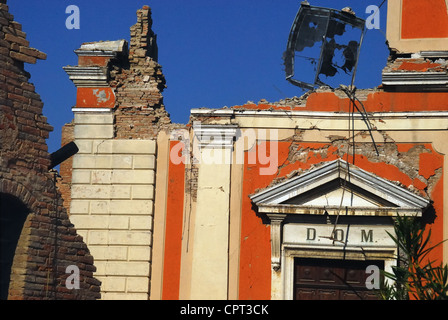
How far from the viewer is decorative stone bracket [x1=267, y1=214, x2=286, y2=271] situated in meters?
14.2

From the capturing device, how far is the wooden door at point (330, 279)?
14133 millimetres

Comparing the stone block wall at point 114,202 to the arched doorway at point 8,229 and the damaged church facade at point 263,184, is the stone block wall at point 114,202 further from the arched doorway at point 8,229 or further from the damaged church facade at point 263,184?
the arched doorway at point 8,229

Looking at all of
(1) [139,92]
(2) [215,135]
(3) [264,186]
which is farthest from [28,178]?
(3) [264,186]

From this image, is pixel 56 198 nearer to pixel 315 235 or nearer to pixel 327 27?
pixel 315 235

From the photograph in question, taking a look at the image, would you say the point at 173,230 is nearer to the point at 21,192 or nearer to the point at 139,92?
the point at 139,92

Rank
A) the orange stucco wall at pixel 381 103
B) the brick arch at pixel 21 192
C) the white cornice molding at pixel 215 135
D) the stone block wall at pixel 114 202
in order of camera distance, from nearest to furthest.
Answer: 1. the brick arch at pixel 21 192
2. the stone block wall at pixel 114 202
3. the orange stucco wall at pixel 381 103
4. the white cornice molding at pixel 215 135

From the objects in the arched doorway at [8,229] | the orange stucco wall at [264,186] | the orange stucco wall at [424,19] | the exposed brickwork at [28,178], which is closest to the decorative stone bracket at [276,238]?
the orange stucco wall at [264,186]

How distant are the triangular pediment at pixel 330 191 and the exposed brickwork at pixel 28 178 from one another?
385 centimetres

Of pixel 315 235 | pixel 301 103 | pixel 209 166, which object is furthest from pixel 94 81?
pixel 315 235

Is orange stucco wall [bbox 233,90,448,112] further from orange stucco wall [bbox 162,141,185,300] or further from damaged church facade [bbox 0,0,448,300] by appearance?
orange stucco wall [bbox 162,141,185,300]

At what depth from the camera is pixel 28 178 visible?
36.8ft

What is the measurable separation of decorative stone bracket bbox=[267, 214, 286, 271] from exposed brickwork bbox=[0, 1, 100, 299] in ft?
12.3

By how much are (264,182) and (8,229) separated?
4.82 m

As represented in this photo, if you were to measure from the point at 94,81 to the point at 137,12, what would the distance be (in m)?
1.70
